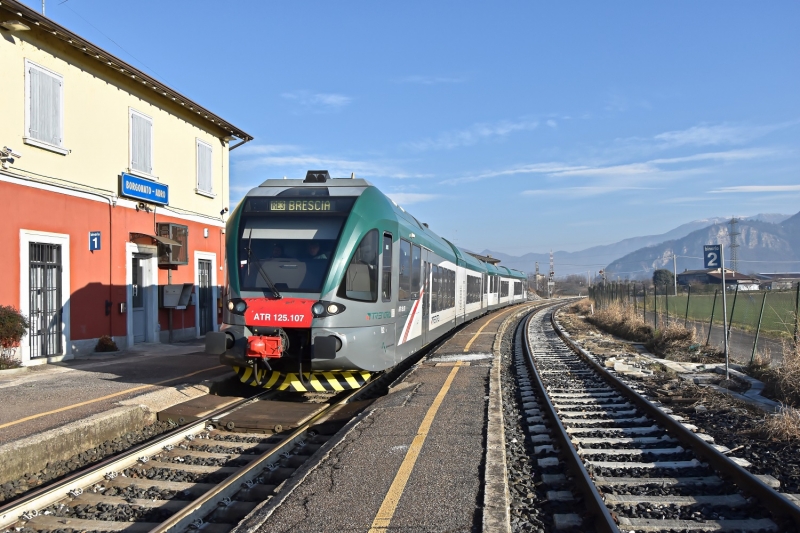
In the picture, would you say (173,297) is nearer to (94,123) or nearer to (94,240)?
(94,240)

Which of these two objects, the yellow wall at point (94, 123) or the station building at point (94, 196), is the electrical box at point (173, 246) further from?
the yellow wall at point (94, 123)

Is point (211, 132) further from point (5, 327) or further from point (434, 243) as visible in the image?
point (5, 327)

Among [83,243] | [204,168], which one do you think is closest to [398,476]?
[83,243]

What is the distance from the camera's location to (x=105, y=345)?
14.4 meters

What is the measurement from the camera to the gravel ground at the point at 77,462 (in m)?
5.79

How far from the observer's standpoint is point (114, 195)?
49.6 feet

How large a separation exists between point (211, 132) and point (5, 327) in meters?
10.3

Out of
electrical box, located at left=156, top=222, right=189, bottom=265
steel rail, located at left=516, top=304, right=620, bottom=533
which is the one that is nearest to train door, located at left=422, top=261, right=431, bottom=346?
steel rail, located at left=516, top=304, right=620, bottom=533

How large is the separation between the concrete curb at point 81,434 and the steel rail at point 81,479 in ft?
1.22

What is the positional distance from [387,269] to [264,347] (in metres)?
2.39

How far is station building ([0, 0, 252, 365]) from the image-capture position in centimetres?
1230

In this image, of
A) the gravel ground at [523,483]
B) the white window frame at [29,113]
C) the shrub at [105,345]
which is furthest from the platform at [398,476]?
the white window frame at [29,113]

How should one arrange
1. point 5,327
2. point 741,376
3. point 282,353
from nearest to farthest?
point 282,353 < point 5,327 < point 741,376

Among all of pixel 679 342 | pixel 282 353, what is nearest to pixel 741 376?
pixel 679 342
